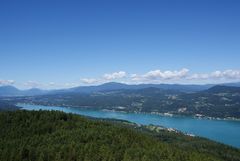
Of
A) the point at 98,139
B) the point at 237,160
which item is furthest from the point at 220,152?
the point at 98,139

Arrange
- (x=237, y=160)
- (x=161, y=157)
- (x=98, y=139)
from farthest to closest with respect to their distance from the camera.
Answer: (x=237, y=160) → (x=98, y=139) → (x=161, y=157)

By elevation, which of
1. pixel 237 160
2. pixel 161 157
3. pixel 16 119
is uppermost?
pixel 16 119

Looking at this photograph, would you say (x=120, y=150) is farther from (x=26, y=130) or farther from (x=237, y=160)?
(x=237, y=160)

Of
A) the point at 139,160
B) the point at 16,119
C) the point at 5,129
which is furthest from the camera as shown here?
the point at 16,119

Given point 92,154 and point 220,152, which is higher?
point 92,154

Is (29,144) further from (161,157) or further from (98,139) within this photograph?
(161,157)

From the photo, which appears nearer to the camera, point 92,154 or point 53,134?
point 92,154
